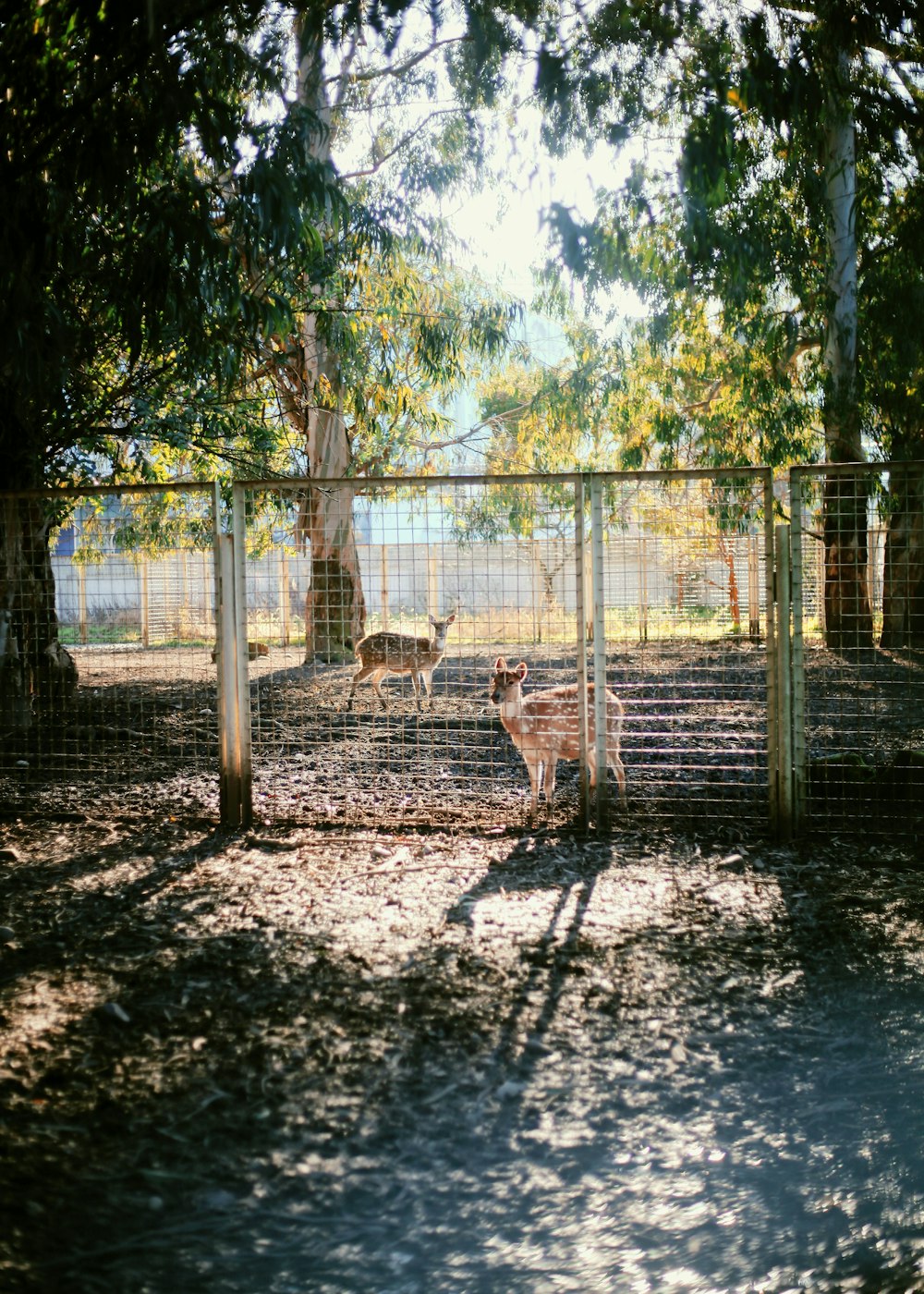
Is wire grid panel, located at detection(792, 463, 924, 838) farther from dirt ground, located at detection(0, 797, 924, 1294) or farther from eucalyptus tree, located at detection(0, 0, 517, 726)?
eucalyptus tree, located at detection(0, 0, 517, 726)

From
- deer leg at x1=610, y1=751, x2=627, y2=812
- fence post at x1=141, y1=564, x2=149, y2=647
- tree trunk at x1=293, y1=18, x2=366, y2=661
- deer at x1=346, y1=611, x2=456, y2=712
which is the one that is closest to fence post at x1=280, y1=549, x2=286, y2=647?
fence post at x1=141, y1=564, x2=149, y2=647

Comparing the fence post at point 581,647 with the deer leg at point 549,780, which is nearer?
the fence post at point 581,647

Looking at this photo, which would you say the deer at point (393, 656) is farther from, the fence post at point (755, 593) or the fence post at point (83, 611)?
the fence post at point (755, 593)

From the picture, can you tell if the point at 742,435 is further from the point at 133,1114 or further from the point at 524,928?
the point at 133,1114

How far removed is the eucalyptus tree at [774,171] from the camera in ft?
18.0

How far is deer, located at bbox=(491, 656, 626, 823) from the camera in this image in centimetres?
560

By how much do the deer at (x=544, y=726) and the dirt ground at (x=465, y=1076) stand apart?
0.84 metres

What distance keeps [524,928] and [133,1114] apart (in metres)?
1.69

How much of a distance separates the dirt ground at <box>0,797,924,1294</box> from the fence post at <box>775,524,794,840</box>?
44 centimetres

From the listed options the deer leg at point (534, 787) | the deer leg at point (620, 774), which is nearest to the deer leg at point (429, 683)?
the deer leg at point (534, 787)

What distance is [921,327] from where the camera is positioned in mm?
10539

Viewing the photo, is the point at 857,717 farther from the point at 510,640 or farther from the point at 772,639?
the point at 510,640

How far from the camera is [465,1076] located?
9.36ft

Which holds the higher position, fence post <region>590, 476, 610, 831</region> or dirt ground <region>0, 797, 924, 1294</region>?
fence post <region>590, 476, 610, 831</region>
